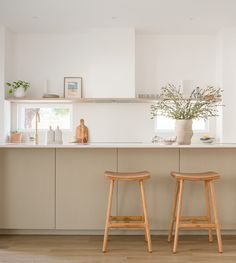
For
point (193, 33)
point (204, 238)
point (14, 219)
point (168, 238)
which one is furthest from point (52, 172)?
point (193, 33)

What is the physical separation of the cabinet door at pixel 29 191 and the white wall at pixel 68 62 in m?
2.93

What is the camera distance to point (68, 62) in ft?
23.3

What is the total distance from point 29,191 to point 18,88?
119 inches

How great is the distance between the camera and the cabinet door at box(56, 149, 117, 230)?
4168 mm

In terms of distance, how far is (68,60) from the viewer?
7.10 metres

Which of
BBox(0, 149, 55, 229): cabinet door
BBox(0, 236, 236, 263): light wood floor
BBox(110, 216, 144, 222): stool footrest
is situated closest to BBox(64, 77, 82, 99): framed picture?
BBox(0, 149, 55, 229): cabinet door

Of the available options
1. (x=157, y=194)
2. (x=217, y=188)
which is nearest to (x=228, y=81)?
(x=217, y=188)

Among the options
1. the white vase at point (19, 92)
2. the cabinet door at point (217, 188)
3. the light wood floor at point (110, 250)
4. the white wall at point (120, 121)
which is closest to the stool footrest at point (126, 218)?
the light wood floor at point (110, 250)

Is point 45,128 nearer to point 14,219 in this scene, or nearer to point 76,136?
point 76,136

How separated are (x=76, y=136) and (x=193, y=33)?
8.91ft

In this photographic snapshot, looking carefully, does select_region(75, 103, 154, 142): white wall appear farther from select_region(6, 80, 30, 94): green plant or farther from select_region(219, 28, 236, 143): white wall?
select_region(219, 28, 236, 143): white wall

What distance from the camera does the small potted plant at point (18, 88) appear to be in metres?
6.77

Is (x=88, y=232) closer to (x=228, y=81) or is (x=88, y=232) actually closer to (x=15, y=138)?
(x=15, y=138)

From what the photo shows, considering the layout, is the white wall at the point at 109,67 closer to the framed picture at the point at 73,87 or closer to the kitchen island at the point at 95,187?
the framed picture at the point at 73,87
